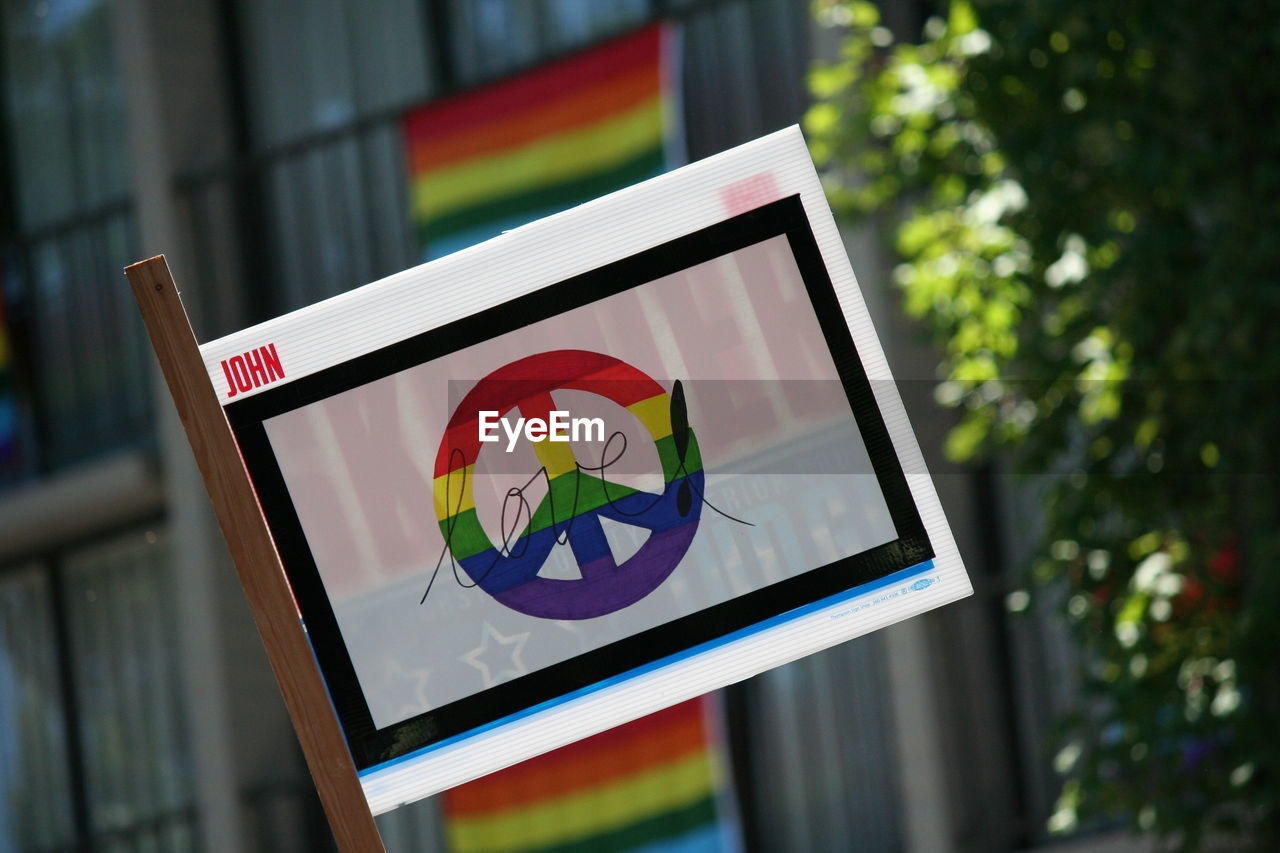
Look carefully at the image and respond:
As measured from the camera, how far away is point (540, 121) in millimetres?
6461

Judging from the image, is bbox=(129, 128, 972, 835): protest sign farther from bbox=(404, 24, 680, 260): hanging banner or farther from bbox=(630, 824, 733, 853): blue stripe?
bbox=(630, 824, 733, 853): blue stripe

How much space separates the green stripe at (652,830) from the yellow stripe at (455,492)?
4.27 m

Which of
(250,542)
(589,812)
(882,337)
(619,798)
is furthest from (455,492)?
(589,812)

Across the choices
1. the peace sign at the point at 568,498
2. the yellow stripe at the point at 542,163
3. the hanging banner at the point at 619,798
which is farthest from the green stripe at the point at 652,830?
the peace sign at the point at 568,498

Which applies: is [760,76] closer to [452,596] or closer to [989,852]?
→ [989,852]

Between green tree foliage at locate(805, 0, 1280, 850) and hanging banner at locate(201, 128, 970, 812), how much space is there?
1.55 metres

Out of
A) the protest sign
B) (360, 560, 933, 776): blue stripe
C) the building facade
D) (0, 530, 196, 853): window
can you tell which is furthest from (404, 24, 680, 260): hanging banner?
(360, 560, 933, 776): blue stripe

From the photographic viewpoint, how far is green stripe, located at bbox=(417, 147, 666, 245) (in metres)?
6.01

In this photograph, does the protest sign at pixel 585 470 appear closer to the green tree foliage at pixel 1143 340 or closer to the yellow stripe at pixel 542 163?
the green tree foliage at pixel 1143 340

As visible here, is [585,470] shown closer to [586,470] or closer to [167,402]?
[586,470]

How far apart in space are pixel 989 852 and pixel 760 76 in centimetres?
293

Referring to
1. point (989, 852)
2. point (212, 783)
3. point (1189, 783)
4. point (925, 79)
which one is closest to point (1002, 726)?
point (989, 852)

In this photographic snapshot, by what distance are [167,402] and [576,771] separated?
2.74 meters

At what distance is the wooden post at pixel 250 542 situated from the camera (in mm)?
1713
